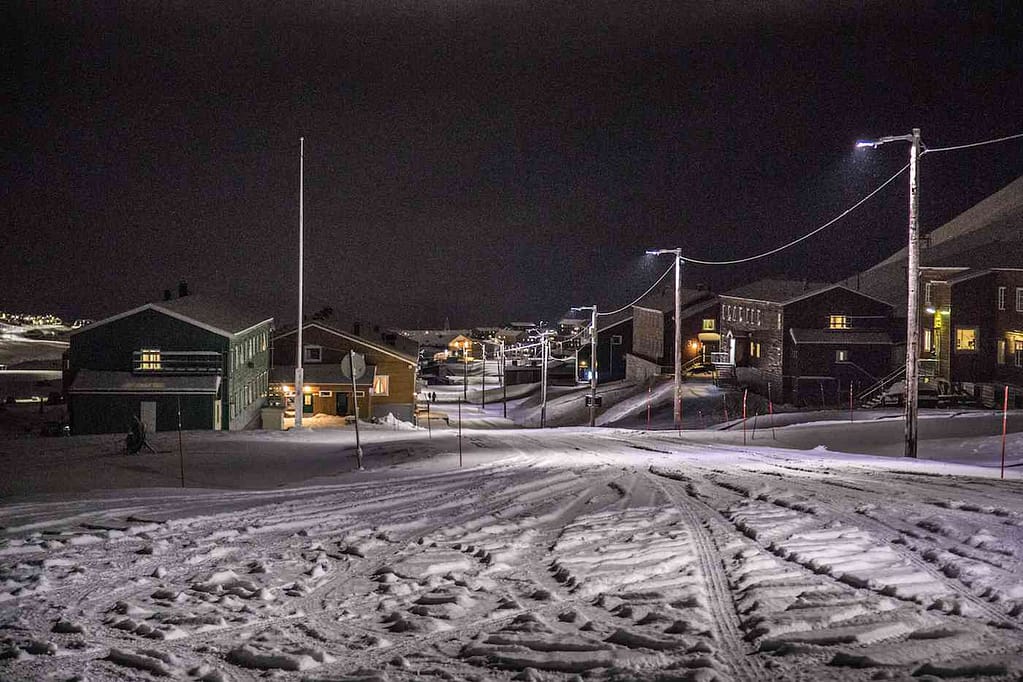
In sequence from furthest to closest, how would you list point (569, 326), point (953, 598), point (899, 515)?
1. point (569, 326)
2. point (899, 515)
3. point (953, 598)

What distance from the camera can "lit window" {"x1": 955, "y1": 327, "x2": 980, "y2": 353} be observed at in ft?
154

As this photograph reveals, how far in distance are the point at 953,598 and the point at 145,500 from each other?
11894mm

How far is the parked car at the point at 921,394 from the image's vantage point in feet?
138

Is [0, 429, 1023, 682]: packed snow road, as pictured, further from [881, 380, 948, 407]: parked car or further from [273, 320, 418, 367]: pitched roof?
[273, 320, 418, 367]: pitched roof

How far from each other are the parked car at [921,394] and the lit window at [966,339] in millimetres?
2371

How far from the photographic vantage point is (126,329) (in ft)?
139

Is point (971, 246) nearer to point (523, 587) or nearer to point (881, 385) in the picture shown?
point (881, 385)

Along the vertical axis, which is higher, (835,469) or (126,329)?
(126,329)

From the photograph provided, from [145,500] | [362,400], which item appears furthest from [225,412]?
[145,500]

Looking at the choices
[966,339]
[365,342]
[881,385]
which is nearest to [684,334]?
[881,385]

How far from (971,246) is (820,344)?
83.4 ft

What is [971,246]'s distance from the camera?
6769 centimetres

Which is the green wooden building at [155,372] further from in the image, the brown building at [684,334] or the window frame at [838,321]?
the brown building at [684,334]

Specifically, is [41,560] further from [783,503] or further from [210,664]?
[783,503]
